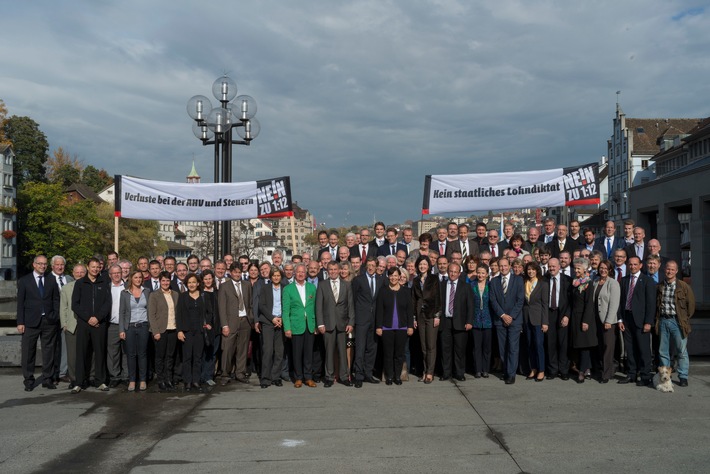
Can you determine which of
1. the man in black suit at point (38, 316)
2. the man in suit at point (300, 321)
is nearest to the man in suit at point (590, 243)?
the man in suit at point (300, 321)

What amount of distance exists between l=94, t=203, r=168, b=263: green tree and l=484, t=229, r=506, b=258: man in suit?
2525 inches

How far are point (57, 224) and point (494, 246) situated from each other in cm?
6644

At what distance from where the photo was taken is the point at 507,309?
1035 cm

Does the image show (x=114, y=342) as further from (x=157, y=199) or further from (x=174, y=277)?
(x=157, y=199)

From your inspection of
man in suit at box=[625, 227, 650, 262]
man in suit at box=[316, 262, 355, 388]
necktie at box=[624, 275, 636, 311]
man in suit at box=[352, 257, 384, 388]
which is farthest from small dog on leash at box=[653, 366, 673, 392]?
man in suit at box=[316, 262, 355, 388]

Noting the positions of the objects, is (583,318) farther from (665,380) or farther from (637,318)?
(665,380)

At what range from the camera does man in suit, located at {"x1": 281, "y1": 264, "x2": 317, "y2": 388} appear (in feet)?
33.2

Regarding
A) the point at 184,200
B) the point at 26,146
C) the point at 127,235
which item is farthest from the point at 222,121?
the point at 26,146

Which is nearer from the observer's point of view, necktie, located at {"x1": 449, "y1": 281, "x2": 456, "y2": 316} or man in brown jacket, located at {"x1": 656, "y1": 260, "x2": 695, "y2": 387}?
man in brown jacket, located at {"x1": 656, "y1": 260, "x2": 695, "y2": 387}

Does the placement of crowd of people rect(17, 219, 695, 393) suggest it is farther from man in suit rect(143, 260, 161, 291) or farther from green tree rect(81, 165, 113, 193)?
green tree rect(81, 165, 113, 193)

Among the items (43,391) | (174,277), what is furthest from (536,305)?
(43,391)

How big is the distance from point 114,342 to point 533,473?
7.01 meters

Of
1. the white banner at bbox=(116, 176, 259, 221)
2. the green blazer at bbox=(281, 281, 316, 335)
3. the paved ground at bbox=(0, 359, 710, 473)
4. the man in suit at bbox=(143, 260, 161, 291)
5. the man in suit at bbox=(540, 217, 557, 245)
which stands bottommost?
the paved ground at bbox=(0, 359, 710, 473)

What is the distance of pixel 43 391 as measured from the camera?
9.84 metres
